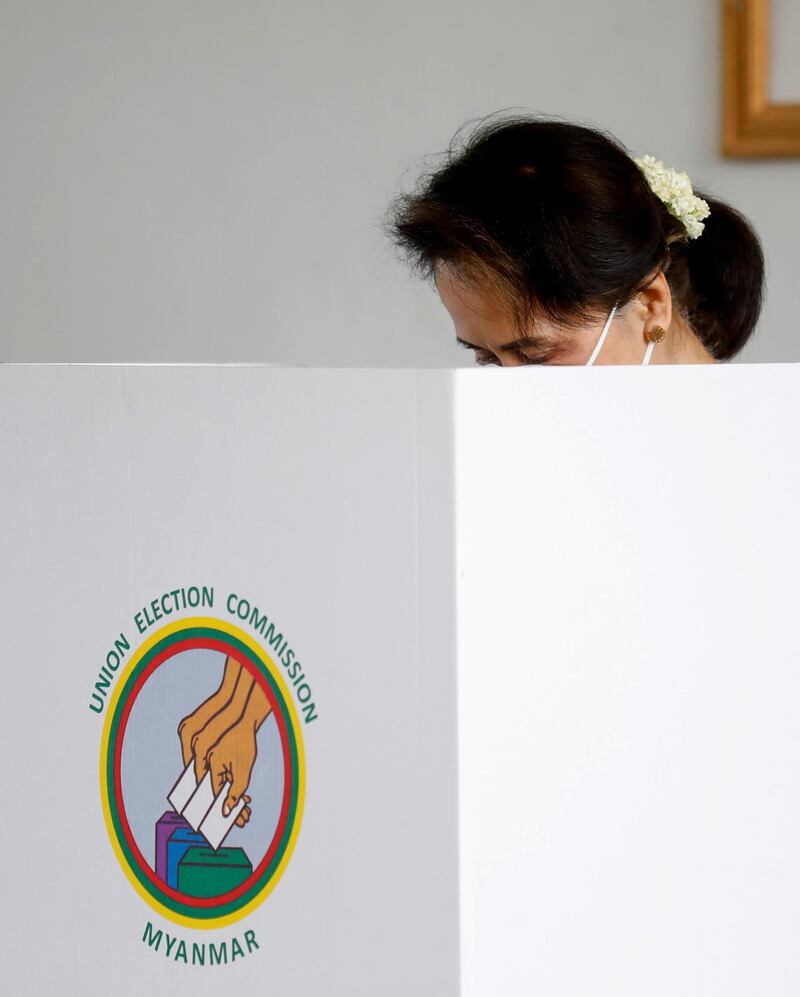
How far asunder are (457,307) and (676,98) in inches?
29.4

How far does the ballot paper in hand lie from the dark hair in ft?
2.19

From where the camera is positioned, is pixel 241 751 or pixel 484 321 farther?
pixel 484 321

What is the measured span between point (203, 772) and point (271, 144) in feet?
4.95

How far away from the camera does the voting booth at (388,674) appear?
436mm

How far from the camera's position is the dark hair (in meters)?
1.03

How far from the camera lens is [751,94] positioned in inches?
62.6

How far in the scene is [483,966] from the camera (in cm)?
44

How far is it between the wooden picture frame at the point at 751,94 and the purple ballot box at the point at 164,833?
1.41 metres

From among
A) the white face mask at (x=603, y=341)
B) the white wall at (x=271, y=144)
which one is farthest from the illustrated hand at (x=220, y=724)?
the white wall at (x=271, y=144)

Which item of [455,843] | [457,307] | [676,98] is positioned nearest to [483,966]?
[455,843]

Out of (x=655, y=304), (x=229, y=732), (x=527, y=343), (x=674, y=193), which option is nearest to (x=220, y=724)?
(x=229, y=732)

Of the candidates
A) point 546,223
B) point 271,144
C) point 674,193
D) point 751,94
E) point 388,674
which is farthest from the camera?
point 271,144

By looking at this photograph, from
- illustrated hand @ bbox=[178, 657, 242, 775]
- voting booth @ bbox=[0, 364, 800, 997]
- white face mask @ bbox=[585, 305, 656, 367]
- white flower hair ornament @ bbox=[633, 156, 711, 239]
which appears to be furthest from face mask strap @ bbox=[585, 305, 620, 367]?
illustrated hand @ bbox=[178, 657, 242, 775]

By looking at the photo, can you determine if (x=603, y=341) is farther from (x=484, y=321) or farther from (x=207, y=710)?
(x=207, y=710)
